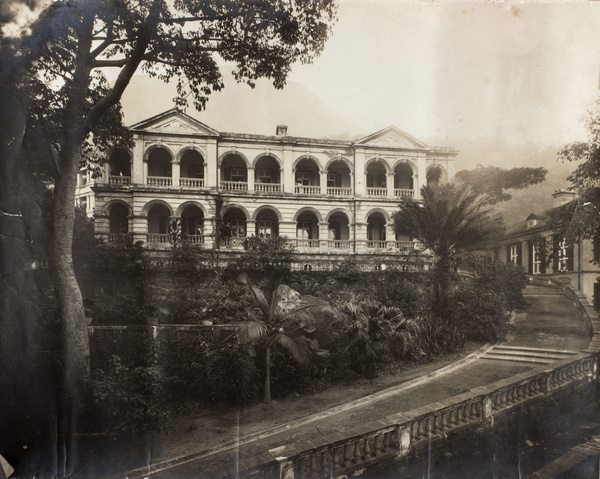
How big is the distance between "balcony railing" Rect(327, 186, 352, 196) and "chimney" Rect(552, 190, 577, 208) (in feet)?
14.7

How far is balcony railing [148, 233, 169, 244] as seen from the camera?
20.0 feet

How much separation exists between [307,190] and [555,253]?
5456mm

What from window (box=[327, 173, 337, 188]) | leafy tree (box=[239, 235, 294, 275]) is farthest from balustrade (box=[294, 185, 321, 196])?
leafy tree (box=[239, 235, 294, 275])

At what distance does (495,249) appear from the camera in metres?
6.98

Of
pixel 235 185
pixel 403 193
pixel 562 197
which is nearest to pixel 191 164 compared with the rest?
pixel 235 185

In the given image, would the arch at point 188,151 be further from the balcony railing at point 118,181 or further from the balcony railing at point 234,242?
the balcony railing at point 234,242

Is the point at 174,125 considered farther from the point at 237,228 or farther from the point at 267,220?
the point at 267,220

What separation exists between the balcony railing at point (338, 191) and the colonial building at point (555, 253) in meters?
3.90

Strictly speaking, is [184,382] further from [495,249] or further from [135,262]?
[495,249]

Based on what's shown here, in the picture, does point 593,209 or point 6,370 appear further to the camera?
point 593,209

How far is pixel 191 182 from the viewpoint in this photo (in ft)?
24.4

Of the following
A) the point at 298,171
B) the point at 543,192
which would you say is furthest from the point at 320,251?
the point at 543,192

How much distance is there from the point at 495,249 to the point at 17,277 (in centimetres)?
790

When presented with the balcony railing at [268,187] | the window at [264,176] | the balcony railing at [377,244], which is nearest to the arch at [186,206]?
the balcony railing at [268,187]
